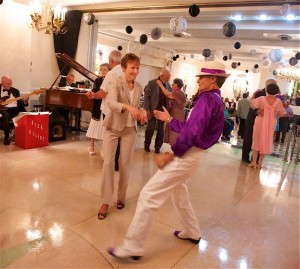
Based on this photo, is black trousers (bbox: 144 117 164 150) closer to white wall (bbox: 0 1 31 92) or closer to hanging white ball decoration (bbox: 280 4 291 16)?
hanging white ball decoration (bbox: 280 4 291 16)

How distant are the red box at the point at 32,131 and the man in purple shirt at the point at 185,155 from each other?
3.47 metres

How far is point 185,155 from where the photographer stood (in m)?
2.04

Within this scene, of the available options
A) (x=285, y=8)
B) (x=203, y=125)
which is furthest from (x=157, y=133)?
(x=203, y=125)

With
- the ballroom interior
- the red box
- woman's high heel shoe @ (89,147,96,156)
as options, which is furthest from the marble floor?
the red box

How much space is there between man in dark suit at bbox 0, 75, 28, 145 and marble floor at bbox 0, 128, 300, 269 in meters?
0.61

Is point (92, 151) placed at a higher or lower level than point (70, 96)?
lower

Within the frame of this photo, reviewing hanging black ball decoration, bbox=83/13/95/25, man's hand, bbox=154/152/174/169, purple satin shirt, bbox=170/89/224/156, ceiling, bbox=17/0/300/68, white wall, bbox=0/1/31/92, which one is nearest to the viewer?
purple satin shirt, bbox=170/89/224/156

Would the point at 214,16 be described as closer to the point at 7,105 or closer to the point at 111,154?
the point at 7,105

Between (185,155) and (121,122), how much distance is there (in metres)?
0.84

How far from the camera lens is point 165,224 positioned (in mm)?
2793

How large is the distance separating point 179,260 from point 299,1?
4.59m

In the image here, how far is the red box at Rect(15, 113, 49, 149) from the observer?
4.93 metres

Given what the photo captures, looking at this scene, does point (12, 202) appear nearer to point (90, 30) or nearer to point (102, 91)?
point (102, 91)

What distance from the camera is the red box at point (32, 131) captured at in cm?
493
